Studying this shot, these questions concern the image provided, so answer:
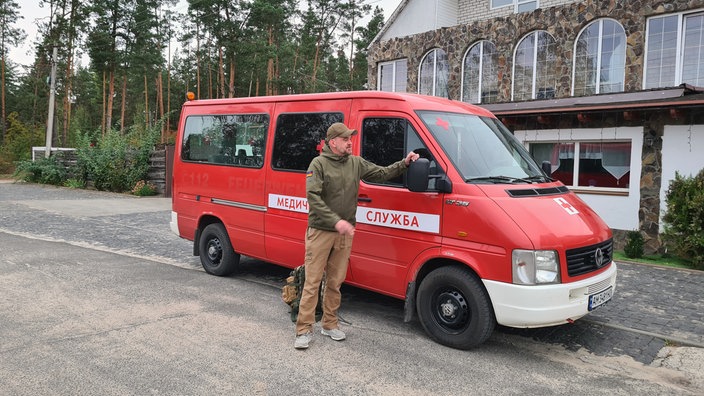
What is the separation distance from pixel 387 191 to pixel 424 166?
0.72 meters

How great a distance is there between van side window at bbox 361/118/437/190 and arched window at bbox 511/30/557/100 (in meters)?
10.2

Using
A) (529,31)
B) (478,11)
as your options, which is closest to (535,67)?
(529,31)

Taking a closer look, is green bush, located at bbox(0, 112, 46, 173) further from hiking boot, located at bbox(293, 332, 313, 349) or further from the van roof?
hiking boot, located at bbox(293, 332, 313, 349)

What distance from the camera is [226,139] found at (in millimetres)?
7191

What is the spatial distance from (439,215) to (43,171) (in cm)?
2550

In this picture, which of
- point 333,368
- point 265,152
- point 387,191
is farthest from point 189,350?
point 265,152

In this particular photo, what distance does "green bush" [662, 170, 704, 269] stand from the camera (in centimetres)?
867

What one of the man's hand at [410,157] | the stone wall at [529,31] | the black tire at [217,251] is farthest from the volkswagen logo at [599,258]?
the stone wall at [529,31]

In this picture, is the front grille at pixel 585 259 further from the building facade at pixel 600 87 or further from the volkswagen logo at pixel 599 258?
the building facade at pixel 600 87

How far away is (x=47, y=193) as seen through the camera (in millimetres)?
20516

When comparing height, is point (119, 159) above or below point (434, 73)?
below

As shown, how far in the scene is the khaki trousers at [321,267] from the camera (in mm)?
4734

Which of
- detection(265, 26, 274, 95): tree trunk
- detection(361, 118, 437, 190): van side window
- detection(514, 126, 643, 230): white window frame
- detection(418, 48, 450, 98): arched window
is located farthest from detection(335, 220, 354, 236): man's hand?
detection(265, 26, 274, 95): tree trunk

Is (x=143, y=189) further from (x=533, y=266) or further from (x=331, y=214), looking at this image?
(x=533, y=266)
